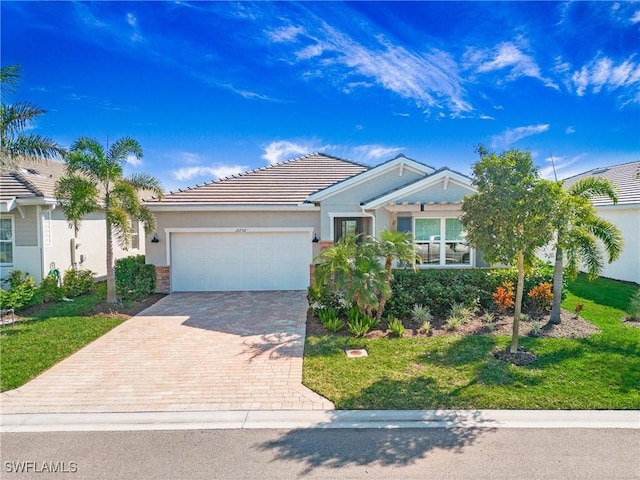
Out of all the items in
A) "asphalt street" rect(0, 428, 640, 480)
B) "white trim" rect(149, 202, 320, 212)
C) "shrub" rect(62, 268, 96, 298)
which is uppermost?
"white trim" rect(149, 202, 320, 212)

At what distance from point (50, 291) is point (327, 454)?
1284cm

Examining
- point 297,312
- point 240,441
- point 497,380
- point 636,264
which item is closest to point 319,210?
point 297,312

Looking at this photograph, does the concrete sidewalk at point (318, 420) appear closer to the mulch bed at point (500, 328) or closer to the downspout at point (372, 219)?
the mulch bed at point (500, 328)

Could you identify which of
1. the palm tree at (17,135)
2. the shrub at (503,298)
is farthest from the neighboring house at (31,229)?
the shrub at (503,298)

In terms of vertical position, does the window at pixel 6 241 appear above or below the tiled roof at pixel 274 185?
below

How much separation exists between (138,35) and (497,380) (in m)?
12.8

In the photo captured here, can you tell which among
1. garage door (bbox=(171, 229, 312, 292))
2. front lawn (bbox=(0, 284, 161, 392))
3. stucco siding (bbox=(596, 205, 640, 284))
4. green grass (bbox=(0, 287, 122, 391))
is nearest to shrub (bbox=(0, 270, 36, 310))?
front lawn (bbox=(0, 284, 161, 392))

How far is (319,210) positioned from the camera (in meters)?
14.5

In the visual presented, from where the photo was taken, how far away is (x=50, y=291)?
1280cm

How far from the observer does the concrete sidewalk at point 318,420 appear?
514 centimetres

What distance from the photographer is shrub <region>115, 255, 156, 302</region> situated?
13.0m

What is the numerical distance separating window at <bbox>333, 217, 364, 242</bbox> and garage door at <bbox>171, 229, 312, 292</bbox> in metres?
1.27

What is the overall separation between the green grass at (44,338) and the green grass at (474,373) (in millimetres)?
5413

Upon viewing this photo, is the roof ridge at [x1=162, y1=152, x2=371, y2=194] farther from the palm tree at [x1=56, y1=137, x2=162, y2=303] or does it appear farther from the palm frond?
the palm frond
